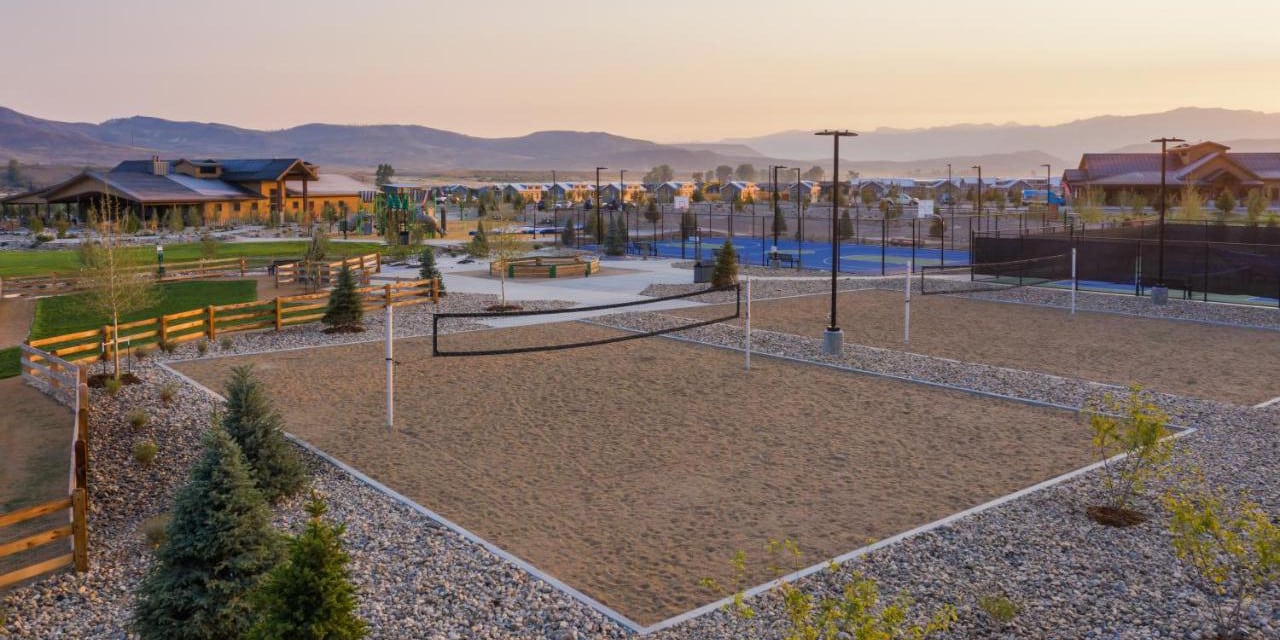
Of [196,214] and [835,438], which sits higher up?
[196,214]

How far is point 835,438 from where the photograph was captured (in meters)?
15.2

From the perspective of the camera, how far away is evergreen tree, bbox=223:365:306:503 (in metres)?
12.3

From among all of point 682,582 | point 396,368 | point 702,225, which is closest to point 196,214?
point 702,225

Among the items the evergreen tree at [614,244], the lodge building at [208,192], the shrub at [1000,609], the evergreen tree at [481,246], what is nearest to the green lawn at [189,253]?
the evergreen tree at [481,246]

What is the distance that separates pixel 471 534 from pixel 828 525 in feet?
13.0

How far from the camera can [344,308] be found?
1027 inches

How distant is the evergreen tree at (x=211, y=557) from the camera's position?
8.37 m

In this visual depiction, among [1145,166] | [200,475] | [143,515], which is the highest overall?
[1145,166]

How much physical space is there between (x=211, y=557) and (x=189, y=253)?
49460 millimetres

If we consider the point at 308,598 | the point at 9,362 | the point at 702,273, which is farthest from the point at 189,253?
the point at 308,598

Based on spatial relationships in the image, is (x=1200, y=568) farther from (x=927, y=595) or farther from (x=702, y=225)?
(x=702, y=225)

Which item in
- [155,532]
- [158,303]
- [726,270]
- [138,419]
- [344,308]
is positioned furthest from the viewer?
[726,270]

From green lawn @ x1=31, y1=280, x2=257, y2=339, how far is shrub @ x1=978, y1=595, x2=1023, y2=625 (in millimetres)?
21343

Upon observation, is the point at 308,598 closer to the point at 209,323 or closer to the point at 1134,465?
the point at 1134,465
